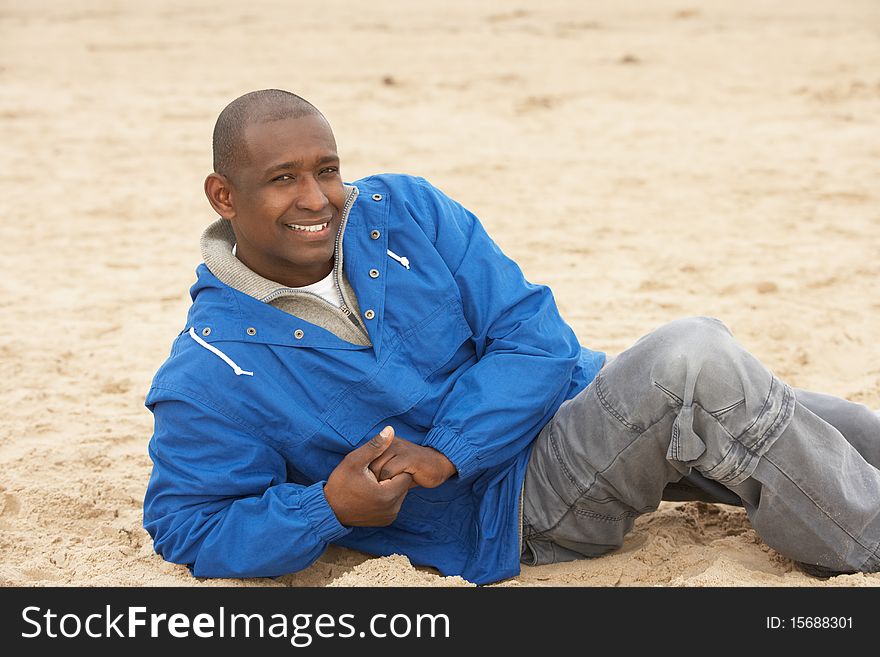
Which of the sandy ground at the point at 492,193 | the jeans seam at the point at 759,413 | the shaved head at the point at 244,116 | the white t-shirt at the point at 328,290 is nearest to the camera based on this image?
the jeans seam at the point at 759,413

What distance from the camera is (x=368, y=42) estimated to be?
12.6 m

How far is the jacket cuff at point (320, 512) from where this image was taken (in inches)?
102

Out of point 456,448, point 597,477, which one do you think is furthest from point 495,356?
point 597,477

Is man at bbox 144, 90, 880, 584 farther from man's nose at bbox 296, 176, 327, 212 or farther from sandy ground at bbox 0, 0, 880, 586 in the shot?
sandy ground at bbox 0, 0, 880, 586

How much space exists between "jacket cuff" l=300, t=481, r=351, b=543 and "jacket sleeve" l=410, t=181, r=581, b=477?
0.29 meters

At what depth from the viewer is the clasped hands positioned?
101 inches

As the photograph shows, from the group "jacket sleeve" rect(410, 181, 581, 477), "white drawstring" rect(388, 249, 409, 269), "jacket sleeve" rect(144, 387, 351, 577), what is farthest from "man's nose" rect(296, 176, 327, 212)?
"jacket sleeve" rect(144, 387, 351, 577)

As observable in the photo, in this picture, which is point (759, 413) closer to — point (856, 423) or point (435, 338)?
point (856, 423)

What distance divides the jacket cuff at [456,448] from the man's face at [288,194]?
0.51 meters

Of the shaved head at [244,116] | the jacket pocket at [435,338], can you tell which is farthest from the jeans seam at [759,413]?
the shaved head at [244,116]

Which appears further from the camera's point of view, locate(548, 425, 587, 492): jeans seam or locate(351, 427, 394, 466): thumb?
locate(548, 425, 587, 492): jeans seam

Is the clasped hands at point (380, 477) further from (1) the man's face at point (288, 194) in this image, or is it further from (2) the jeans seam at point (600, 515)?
(1) the man's face at point (288, 194)

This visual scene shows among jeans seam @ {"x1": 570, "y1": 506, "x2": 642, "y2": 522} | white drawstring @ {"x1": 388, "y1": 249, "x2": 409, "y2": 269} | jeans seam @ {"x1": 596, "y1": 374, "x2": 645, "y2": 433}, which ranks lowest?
jeans seam @ {"x1": 570, "y1": 506, "x2": 642, "y2": 522}

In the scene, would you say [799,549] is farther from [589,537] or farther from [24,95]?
[24,95]
